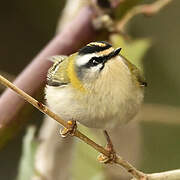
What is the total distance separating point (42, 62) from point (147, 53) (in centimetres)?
131

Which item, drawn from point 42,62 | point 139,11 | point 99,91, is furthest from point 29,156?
point 139,11

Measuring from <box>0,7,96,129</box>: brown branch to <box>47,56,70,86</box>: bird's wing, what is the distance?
0.02 metres

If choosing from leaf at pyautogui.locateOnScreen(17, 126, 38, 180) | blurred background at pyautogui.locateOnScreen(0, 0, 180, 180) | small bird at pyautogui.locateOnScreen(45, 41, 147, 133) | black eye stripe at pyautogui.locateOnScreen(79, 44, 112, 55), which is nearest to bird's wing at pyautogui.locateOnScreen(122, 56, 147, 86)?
small bird at pyautogui.locateOnScreen(45, 41, 147, 133)

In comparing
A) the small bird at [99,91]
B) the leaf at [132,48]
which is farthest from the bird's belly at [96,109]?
the leaf at [132,48]

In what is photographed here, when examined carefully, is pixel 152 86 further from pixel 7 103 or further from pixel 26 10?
pixel 7 103

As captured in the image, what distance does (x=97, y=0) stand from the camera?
169 centimetres

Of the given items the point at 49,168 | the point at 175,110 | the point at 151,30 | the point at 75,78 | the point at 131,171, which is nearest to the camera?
the point at 131,171

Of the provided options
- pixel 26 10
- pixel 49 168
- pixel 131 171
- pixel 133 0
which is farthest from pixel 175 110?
pixel 26 10

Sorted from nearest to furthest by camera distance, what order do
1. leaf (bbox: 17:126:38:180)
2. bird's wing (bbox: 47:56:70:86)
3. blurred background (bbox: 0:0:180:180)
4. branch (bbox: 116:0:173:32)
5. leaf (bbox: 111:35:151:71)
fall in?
1. bird's wing (bbox: 47:56:70:86)
2. leaf (bbox: 17:126:38:180)
3. leaf (bbox: 111:35:151:71)
4. branch (bbox: 116:0:173:32)
5. blurred background (bbox: 0:0:180:180)

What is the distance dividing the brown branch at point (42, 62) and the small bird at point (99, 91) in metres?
0.12

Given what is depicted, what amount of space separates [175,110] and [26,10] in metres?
1.08

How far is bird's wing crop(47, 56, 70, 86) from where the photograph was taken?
1.29 meters

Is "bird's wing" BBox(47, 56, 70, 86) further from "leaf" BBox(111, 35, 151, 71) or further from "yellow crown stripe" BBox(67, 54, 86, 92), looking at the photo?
"leaf" BBox(111, 35, 151, 71)

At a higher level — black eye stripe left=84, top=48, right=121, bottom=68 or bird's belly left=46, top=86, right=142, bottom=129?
black eye stripe left=84, top=48, right=121, bottom=68
